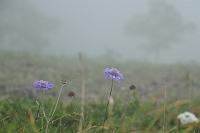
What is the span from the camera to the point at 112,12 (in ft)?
606

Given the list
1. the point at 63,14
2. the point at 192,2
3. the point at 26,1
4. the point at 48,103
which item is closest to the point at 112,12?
the point at 63,14

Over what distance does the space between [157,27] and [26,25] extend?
2333 centimetres

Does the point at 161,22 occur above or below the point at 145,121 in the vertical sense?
above

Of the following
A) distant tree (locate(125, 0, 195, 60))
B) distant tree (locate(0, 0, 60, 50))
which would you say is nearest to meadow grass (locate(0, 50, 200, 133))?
distant tree (locate(125, 0, 195, 60))

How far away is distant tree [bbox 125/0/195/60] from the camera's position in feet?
144

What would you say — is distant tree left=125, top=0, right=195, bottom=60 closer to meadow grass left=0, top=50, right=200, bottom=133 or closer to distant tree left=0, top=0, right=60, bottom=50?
distant tree left=0, top=0, right=60, bottom=50

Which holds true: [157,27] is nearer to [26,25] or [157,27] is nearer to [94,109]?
[26,25]

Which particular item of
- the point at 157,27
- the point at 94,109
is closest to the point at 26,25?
the point at 157,27

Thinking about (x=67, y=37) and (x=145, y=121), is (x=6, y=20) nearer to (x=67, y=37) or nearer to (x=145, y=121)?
(x=145, y=121)

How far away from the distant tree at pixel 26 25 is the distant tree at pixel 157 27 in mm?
14986

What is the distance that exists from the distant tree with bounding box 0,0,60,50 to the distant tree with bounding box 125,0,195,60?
590 inches

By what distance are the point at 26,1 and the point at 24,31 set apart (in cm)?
555

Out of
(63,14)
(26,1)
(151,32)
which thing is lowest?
(151,32)

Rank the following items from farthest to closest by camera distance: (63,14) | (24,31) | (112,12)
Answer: (112,12) < (63,14) < (24,31)
